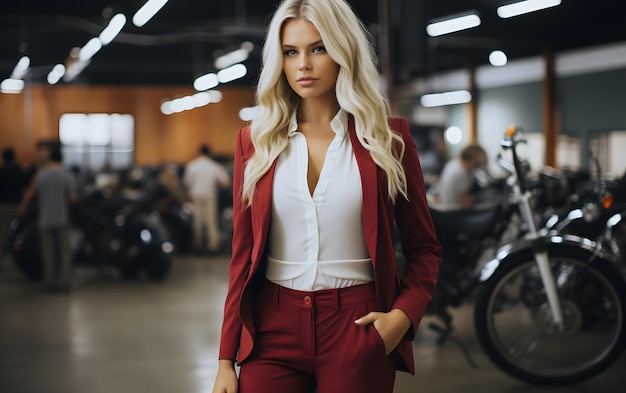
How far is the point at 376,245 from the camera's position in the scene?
5.36 feet

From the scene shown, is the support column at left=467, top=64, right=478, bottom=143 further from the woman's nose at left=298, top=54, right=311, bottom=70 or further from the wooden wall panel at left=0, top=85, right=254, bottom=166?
the woman's nose at left=298, top=54, right=311, bottom=70

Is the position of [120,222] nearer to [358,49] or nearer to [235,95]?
[358,49]

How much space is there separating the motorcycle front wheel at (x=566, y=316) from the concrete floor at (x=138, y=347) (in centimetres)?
14

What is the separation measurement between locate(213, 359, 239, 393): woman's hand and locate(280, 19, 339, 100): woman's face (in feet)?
1.95

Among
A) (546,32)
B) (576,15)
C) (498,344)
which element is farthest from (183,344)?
(546,32)

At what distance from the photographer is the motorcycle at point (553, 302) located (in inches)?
159

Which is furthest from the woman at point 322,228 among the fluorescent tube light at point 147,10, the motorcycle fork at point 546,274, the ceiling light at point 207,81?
the ceiling light at point 207,81

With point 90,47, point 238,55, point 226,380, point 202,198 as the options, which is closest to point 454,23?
point 202,198

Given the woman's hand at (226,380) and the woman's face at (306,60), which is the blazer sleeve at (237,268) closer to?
the woman's hand at (226,380)

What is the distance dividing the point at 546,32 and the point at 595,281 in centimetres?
1237

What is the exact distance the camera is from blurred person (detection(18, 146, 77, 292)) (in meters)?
7.88

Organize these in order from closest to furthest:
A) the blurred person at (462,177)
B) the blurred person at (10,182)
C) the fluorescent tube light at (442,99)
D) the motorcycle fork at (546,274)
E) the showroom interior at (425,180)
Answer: the motorcycle fork at (546,274) < the showroom interior at (425,180) < the blurred person at (462,177) < the blurred person at (10,182) < the fluorescent tube light at (442,99)

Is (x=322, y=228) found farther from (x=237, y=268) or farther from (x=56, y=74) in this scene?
(x=56, y=74)

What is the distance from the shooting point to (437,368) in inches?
181
